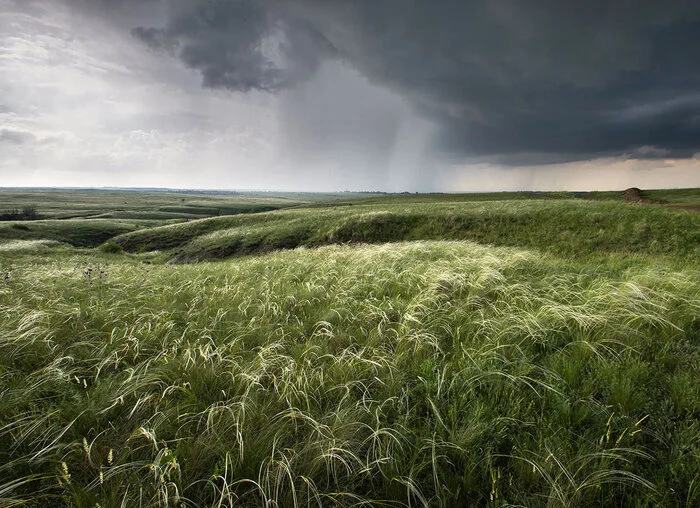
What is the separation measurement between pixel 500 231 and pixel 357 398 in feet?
71.2

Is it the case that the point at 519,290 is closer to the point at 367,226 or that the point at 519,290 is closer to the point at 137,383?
the point at 137,383

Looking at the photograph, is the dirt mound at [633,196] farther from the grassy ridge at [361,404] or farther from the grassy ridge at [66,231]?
the grassy ridge at [66,231]

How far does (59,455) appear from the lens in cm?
235

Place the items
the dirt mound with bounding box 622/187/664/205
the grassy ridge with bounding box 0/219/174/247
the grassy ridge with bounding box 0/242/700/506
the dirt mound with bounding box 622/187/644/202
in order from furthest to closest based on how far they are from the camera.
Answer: the dirt mound with bounding box 622/187/644/202 < the grassy ridge with bounding box 0/219/174/247 < the dirt mound with bounding box 622/187/664/205 < the grassy ridge with bounding box 0/242/700/506

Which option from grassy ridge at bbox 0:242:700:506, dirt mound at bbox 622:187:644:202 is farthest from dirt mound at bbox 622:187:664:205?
grassy ridge at bbox 0:242:700:506

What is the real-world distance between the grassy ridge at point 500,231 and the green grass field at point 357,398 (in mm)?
12264

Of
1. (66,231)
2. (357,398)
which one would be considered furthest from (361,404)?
(66,231)

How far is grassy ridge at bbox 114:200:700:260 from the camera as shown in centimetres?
1633

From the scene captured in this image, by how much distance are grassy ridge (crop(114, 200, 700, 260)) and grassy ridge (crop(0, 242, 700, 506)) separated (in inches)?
560

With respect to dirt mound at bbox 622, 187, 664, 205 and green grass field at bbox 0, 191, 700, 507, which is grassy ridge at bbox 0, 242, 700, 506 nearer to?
green grass field at bbox 0, 191, 700, 507

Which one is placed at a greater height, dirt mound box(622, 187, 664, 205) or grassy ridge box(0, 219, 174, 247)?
dirt mound box(622, 187, 664, 205)

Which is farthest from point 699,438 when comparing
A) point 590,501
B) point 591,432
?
point 590,501

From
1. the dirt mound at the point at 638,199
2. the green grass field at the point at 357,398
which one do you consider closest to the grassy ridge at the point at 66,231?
the green grass field at the point at 357,398

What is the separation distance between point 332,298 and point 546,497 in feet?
15.3
